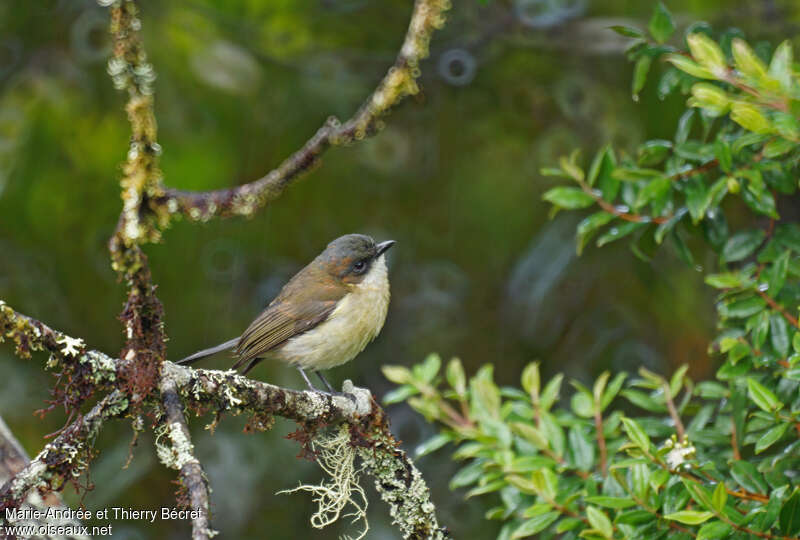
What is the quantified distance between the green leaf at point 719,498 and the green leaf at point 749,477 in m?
0.25

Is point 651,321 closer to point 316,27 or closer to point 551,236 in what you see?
point 551,236

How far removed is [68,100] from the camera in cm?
492

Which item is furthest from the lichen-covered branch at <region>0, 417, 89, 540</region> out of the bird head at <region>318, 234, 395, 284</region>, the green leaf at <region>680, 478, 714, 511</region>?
the bird head at <region>318, 234, 395, 284</region>

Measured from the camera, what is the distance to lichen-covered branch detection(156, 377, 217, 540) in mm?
1694

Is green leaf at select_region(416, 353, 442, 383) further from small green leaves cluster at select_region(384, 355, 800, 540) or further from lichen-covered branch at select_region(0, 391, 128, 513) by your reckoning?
lichen-covered branch at select_region(0, 391, 128, 513)

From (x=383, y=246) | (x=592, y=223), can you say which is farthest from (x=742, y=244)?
(x=383, y=246)

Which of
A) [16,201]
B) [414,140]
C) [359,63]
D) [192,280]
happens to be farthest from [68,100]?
Result: [414,140]

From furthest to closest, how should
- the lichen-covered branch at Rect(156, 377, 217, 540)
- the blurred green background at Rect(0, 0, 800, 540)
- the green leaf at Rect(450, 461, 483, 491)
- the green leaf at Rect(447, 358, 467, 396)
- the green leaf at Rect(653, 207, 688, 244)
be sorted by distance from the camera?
1. the blurred green background at Rect(0, 0, 800, 540)
2. the green leaf at Rect(447, 358, 467, 396)
3. the green leaf at Rect(450, 461, 483, 491)
4. the green leaf at Rect(653, 207, 688, 244)
5. the lichen-covered branch at Rect(156, 377, 217, 540)

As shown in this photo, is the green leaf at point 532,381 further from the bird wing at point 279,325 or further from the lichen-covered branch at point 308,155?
the lichen-covered branch at point 308,155

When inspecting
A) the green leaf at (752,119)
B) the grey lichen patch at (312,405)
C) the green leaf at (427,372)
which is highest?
the green leaf at (752,119)

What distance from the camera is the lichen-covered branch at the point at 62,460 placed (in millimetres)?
2016

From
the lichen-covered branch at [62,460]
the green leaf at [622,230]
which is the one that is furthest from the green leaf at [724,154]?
the lichen-covered branch at [62,460]

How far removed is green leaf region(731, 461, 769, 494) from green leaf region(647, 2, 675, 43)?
4.63 feet

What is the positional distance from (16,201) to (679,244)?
333 centimetres
